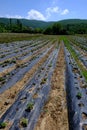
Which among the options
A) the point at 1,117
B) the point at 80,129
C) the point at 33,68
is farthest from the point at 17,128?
the point at 33,68

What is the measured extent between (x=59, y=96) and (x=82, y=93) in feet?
3.47

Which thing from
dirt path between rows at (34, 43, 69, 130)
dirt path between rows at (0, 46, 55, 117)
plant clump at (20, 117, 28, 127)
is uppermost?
plant clump at (20, 117, 28, 127)

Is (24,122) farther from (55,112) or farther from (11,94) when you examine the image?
(11,94)

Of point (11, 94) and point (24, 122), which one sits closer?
point (24, 122)

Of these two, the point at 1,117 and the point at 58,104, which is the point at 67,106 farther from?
the point at 1,117

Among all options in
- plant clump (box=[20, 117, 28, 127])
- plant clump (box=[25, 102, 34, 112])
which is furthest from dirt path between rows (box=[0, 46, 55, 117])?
plant clump (box=[20, 117, 28, 127])

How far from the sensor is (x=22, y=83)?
41.3 feet

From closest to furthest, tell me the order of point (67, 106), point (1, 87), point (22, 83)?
point (67, 106), point (1, 87), point (22, 83)

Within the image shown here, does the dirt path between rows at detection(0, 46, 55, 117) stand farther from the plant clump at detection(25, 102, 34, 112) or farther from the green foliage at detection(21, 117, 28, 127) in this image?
the green foliage at detection(21, 117, 28, 127)

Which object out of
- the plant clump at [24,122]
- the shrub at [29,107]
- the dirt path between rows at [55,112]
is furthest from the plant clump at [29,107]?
the plant clump at [24,122]

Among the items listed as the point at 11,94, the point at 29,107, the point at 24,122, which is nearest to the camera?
the point at 24,122

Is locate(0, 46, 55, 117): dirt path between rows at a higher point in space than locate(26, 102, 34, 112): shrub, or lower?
lower

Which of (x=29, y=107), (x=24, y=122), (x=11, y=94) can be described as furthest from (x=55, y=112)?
Result: (x=11, y=94)

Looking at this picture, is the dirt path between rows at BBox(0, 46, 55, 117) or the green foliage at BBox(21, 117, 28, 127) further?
the dirt path between rows at BBox(0, 46, 55, 117)
